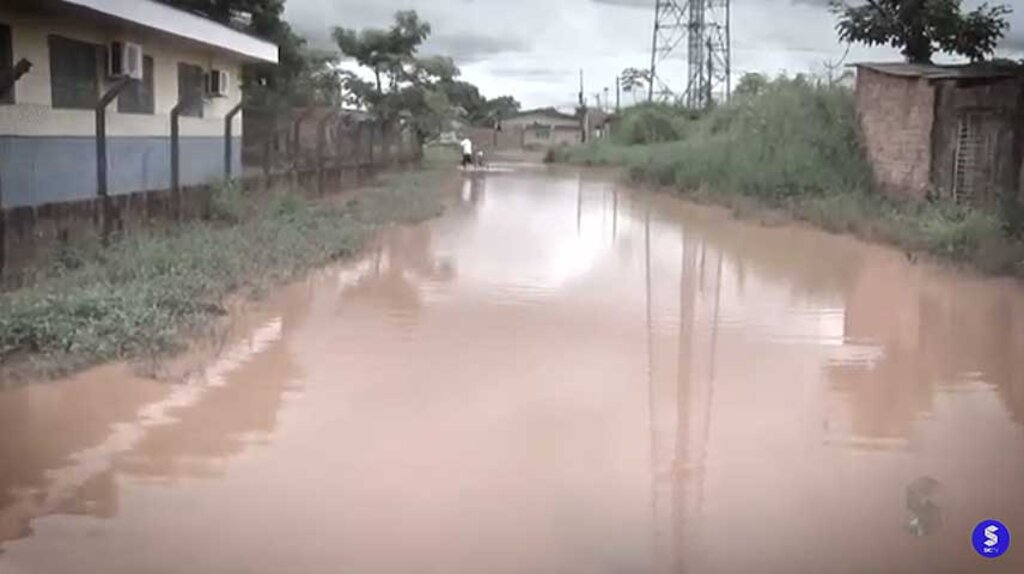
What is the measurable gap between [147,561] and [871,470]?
8.68ft

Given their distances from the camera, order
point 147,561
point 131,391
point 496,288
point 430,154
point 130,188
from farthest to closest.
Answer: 1. point 430,154
2. point 130,188
3. point 496,288
4. point 131,391
5. point 147,561

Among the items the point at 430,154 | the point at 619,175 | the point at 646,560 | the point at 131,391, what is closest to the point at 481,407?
the point at 131,391

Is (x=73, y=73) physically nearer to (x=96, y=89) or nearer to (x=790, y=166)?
(x=96, y=89)

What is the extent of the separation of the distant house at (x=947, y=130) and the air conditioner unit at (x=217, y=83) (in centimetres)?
829

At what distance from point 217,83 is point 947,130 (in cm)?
869

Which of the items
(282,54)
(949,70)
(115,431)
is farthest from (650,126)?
(115,431)

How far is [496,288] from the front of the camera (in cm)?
856

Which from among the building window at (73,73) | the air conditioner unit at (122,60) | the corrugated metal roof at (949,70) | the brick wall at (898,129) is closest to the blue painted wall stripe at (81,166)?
the building window at (73,73)

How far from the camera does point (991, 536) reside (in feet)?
10.00

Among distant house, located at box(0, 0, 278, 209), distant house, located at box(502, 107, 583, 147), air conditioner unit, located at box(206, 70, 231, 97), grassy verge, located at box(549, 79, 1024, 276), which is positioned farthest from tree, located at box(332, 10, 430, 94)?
air conditioner unit, located at box(206, 70, 231, 97)

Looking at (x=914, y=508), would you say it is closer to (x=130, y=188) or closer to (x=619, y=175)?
(x=130, y=188)

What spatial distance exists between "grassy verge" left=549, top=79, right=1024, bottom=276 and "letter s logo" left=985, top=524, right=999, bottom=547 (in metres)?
7.13

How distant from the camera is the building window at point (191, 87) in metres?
12.9

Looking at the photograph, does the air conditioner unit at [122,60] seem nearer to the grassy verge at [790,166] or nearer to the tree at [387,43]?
the tree at [387,43]
